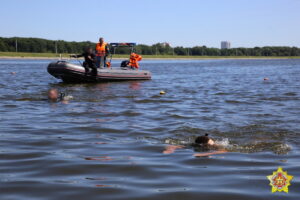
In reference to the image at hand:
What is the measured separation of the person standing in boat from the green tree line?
82.0ft

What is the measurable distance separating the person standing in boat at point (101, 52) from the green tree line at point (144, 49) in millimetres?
25000

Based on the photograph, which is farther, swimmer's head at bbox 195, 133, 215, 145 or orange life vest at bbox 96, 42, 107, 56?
orange life vest at bbox 96, 42, 107, 56

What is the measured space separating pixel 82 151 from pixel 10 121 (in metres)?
3.24

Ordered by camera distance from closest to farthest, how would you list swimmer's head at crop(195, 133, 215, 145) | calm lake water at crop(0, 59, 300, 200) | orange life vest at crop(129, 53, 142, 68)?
calm lake water at crop(0, 59, 300, 200)
swimmer's head at crop(195, 133, 215, 145)
orange life vest at crop(129, 53, 142, 68)

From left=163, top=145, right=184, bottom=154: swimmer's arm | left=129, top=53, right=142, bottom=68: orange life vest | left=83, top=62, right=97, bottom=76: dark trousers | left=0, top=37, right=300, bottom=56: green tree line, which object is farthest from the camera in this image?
left=0, top=37, right=300, bottom=56: green tree line

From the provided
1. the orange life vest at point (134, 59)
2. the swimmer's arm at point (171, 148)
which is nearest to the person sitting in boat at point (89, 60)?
the orange life vest at point (134, 59)

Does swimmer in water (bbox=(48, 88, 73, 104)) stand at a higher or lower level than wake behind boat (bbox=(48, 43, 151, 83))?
lower

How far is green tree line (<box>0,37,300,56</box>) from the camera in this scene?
84562mm

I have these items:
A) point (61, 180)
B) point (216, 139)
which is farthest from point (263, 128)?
point (61, 180)

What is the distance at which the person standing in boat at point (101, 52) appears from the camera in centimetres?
1826

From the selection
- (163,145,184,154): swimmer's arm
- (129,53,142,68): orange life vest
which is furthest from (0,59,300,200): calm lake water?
(129,53,142,68): orange life vest

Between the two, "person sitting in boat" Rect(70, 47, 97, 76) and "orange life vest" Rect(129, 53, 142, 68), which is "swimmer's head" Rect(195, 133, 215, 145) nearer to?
"person sitting in boat" Rect(70, 47, 97, 76)

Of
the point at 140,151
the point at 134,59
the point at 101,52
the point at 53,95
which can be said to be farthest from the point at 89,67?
the point at 140,151

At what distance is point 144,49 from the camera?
112m
